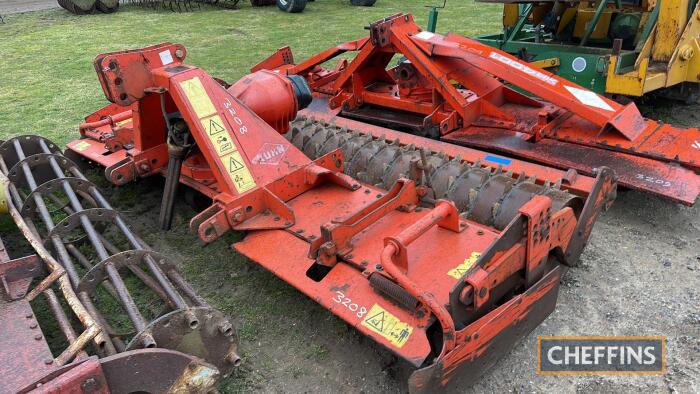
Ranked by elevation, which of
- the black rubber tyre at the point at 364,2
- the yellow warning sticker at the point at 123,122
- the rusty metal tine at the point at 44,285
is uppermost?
the rusty metal tine at the point at 44,285

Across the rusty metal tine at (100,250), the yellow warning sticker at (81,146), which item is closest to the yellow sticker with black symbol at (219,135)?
the rusty metal tine at (100,250)

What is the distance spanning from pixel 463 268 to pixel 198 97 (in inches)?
71.7

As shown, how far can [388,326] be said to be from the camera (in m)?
2.24

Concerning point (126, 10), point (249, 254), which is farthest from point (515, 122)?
point (126, 10)

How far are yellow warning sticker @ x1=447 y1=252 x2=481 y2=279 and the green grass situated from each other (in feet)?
16.7

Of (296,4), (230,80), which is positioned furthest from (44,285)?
(296,4)

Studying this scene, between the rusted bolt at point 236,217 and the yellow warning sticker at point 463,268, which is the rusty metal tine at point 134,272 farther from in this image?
the yellow warning sticker at point 463,268

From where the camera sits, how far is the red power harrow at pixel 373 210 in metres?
2.24

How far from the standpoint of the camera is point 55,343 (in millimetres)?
2684

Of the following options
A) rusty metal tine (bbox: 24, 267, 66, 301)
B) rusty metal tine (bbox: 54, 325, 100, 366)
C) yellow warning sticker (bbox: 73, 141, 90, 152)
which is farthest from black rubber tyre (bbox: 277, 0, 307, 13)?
rusty metal tine (bbox: 54, 325, 100, 366)

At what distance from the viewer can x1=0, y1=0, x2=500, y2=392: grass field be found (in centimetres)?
266

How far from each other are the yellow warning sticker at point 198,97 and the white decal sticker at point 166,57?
10.4 inches

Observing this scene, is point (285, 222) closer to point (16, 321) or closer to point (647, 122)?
point (16, 321)

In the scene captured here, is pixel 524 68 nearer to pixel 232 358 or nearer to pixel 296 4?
pixel 232 358
